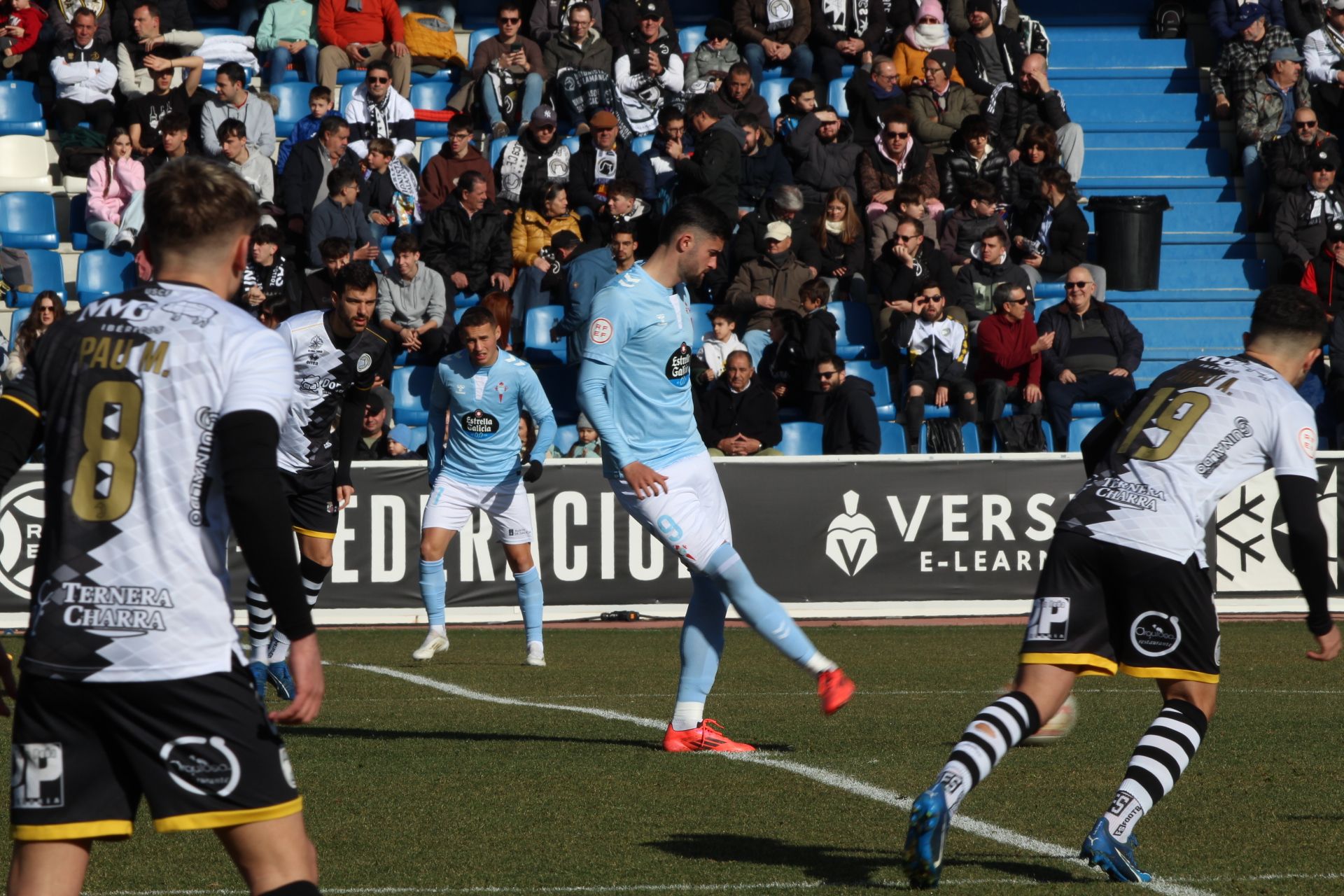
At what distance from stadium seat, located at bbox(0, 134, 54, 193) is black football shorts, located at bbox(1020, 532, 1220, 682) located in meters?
17.2

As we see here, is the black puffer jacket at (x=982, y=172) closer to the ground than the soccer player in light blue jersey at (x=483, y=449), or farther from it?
farther from it

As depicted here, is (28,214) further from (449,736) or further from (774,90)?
(449,736)

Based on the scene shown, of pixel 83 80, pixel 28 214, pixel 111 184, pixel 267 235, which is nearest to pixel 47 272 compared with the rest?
pixel 28 214

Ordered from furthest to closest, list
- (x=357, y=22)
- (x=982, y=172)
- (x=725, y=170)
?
(x=357, y=22) → (x=982, y=172) → (x=725, y=170)

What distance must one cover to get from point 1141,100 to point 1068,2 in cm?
228

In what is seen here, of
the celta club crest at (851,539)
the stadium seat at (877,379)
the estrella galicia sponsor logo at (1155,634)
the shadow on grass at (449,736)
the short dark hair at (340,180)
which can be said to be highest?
the estrella galicia sponsor logo at (1155,634)

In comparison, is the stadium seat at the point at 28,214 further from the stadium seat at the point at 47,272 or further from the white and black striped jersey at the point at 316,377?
the white and black striped jersey at the point at 316,377

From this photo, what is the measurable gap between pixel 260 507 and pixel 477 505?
28.7 ft

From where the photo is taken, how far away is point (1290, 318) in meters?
5.61

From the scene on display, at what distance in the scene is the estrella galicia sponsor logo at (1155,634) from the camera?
5.43 metres

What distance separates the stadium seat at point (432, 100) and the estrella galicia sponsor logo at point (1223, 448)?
16994 millimetres

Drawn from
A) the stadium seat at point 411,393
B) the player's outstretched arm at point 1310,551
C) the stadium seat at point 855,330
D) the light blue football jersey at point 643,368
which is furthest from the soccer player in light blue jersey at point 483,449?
the stadium seat at point 855,330

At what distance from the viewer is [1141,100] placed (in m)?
23.4

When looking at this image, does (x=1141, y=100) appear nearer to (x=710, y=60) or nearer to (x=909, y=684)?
(x=710, y=60)
